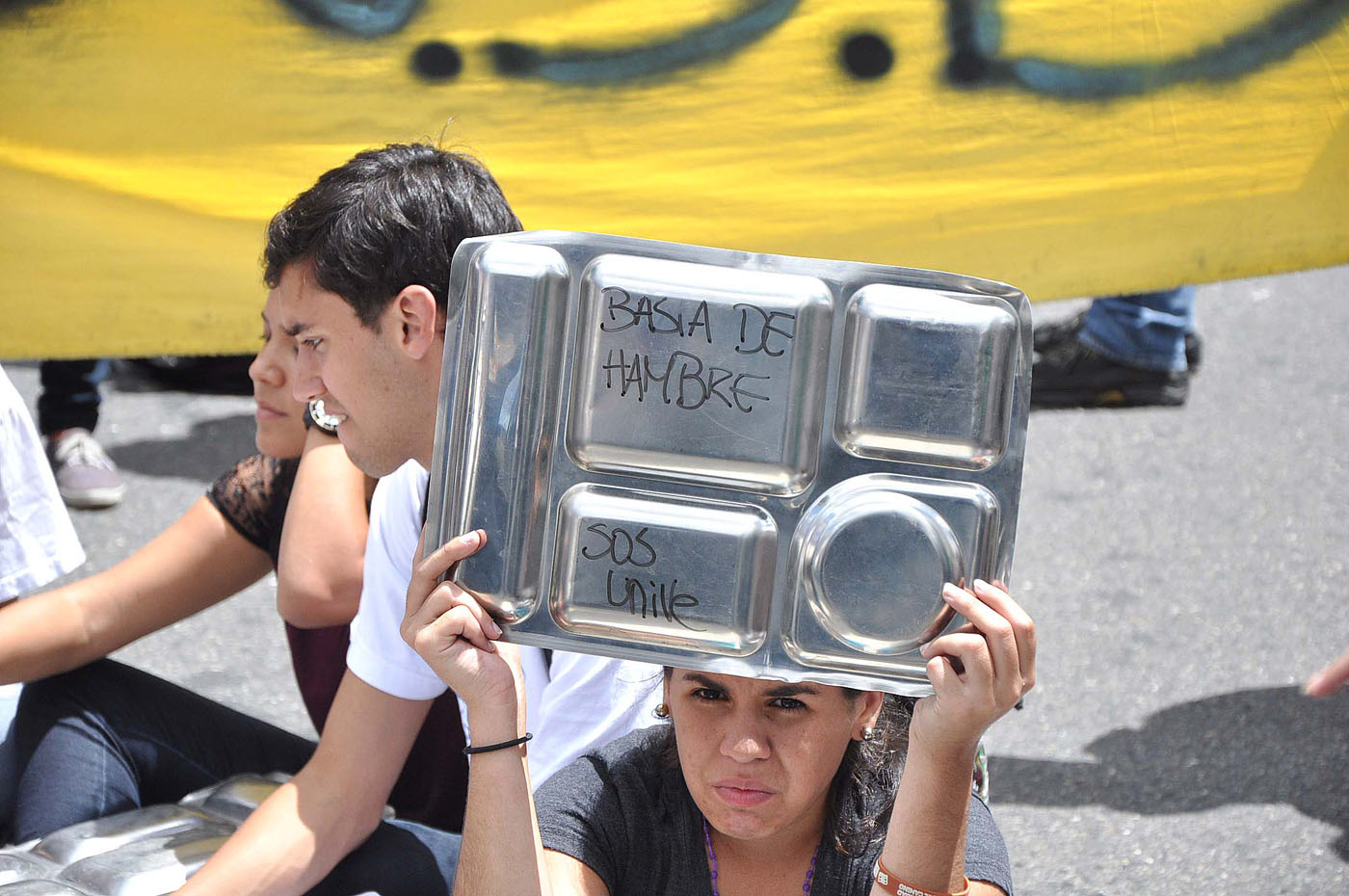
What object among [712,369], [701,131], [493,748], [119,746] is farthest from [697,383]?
[701,131]

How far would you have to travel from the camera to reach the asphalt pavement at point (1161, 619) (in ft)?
8.36

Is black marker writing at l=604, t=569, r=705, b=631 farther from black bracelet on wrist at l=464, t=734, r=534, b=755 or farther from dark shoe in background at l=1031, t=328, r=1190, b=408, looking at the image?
dark shoe in background at l=1031, t=328, r=1190, b=408

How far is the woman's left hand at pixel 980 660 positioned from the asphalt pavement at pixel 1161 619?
4.67 ft

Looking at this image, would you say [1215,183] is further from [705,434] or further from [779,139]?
[705,434]

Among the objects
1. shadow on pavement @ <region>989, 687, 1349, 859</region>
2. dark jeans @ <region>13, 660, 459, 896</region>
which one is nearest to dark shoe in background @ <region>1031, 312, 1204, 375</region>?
shadow on pavement @ <region>989, 687, 1349, 859</region>

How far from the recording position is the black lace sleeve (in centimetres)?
215

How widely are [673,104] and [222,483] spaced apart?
1.04 m

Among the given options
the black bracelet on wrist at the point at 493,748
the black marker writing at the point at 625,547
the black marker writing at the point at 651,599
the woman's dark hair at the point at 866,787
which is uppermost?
the black marker writing at the point at 625,547

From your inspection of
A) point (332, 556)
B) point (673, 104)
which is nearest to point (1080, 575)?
point (673, 104)

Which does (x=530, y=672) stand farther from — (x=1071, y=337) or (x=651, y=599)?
(x=1071, y=337)

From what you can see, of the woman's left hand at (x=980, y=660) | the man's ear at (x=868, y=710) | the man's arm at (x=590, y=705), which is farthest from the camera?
the man's arm at (x=590, y=705)

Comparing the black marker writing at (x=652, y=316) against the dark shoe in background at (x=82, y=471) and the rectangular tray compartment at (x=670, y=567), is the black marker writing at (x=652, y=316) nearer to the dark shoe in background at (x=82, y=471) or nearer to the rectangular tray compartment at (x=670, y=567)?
the rectangular tray compartment at (x=670, y=567)

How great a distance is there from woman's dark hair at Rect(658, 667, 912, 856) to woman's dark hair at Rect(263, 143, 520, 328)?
0.53m

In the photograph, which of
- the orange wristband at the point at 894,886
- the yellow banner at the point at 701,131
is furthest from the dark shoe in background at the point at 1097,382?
the orange wristband at the point at 894,886
